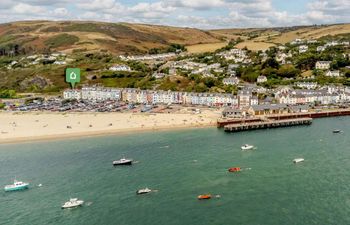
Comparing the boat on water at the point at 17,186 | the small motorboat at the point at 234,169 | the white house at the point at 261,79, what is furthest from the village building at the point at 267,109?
the boat on water at the point at 17,186

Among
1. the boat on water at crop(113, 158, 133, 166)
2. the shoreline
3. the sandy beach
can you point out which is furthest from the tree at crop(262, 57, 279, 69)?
the boat on water at crop(113, 158, 133, 166)

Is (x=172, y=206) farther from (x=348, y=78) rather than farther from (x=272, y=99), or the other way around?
(x=348, y=78)

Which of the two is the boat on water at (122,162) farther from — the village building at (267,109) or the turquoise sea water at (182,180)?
the village building at (267,109)

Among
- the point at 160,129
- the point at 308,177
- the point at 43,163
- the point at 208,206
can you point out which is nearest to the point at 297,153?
the point at 308,177

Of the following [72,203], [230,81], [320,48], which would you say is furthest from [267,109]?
[320,48]

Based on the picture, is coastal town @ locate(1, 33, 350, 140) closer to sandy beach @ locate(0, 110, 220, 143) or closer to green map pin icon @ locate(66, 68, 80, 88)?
sandy beach @ locate(0, 110, 220, 143)
